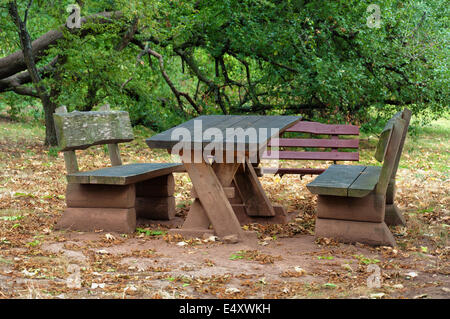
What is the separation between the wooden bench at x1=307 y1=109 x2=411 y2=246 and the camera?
462 centimetres

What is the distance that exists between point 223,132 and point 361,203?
1.27 meters

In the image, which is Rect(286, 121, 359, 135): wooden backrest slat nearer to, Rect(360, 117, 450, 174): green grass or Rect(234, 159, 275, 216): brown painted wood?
Rect(234, 159, 275, 216): brown painted wood

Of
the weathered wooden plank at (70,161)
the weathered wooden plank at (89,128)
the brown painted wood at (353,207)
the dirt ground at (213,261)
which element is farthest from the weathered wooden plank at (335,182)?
the weathered wooden plank at (70,161)

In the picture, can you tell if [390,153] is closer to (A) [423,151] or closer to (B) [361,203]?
(B) [361,203]

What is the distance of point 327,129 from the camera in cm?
751

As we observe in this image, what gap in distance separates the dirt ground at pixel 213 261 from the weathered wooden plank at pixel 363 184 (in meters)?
0.44

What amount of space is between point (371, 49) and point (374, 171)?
5.91 m

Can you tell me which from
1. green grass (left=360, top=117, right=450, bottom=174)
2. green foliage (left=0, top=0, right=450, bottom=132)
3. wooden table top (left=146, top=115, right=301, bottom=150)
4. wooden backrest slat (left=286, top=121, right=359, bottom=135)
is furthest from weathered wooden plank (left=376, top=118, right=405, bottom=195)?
green foliage (left=0, top=0, right=450, bottom=132)

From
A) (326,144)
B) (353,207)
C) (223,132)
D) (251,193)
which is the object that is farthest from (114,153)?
(326,144)

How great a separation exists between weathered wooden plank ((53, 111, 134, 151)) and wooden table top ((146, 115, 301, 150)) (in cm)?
84

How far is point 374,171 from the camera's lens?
5.82m

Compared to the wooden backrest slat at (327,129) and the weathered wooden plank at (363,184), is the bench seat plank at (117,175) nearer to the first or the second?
the weathered wooden plank at (363,184)

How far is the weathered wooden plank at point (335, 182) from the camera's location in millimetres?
4664
